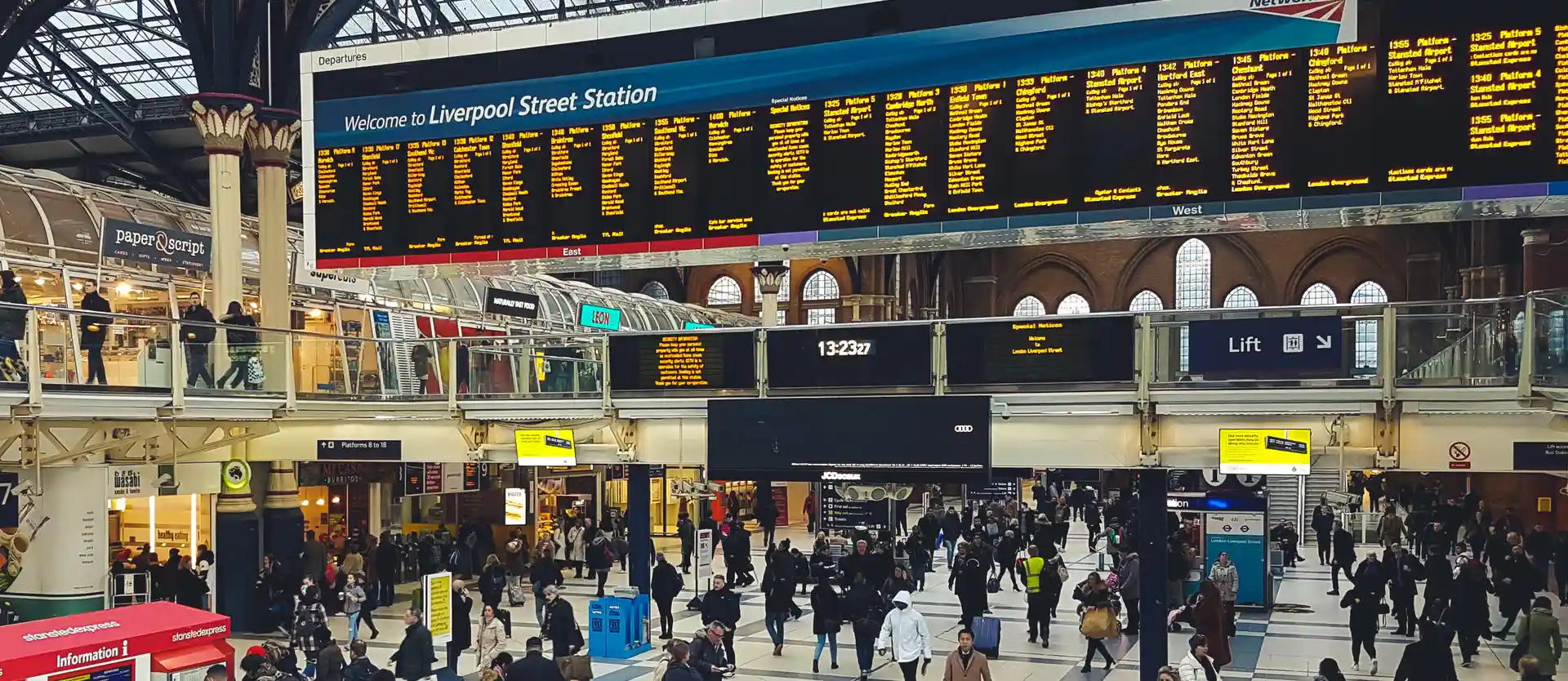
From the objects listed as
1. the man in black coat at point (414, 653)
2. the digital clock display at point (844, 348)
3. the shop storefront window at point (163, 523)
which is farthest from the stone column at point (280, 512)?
the digital clock display at point (844, 348)

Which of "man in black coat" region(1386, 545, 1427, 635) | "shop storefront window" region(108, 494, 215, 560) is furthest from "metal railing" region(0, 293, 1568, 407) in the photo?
"man in black coat" region(1386, 545, 1427, 635)

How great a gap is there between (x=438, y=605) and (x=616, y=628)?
3.49 m

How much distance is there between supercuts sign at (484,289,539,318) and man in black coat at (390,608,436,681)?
12.4 meters

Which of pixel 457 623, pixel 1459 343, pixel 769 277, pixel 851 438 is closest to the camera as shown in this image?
pixel 1459 343

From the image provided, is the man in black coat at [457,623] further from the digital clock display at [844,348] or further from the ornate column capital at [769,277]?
the ornate column capital at [769,277]

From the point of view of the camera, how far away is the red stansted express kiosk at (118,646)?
980 cm

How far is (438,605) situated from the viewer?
53.0 ft

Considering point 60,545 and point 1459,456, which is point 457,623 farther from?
point 1459,456

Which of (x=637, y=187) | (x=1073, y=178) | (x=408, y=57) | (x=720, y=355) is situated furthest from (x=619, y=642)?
(x=1073, y=178)

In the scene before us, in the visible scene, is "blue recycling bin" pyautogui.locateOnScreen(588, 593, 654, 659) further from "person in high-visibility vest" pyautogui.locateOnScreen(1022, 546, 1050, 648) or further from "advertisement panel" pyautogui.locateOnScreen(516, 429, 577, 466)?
"person in high-visibility vest" pyautogui.locateOnScreen(1022, 546, 1050, 648)

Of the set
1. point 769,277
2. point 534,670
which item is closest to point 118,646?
point 534,670

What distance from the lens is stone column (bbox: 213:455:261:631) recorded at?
69.5 ft

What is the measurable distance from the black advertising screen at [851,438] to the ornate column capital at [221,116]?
9.74 meters

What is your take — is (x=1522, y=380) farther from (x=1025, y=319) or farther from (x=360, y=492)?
(x=360, y=492)
